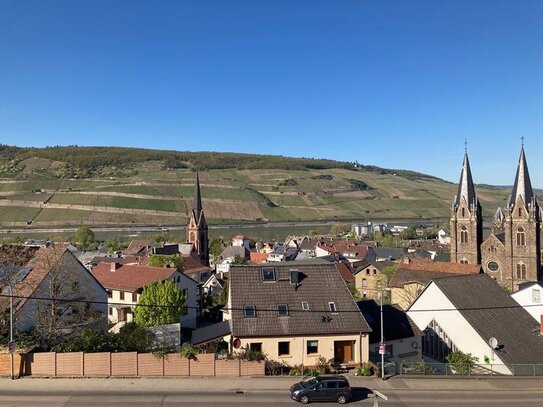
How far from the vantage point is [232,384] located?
24766 mm

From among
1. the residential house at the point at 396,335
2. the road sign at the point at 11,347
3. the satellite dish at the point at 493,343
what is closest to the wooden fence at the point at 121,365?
the road sign at the point at 11,347

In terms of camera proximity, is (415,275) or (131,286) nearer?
(131,286)

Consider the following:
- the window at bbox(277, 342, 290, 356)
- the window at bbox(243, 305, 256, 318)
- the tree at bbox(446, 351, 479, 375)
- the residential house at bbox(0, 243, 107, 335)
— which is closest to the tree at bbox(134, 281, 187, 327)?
the residential house at bbox(0, 243, 107, 335)

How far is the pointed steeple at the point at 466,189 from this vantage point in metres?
72.4

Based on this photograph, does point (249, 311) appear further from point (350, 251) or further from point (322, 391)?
point (350, 251)

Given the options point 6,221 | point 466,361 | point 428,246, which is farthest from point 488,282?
point 6,221

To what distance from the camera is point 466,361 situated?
3016 cm

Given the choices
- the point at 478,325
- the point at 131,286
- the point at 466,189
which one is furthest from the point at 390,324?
the point at 466,189

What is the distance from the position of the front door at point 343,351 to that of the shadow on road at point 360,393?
404 cm

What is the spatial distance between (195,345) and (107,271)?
30.6 meters

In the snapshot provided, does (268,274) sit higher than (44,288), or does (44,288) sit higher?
(268,274)

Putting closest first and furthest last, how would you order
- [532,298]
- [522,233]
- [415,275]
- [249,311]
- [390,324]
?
[249,311]
[390,324]
[532,298]
[415,275]
[522,233]

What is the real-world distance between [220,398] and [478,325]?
20.1 metres

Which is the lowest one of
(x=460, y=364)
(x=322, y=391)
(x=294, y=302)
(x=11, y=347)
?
(x=460, y=364)
